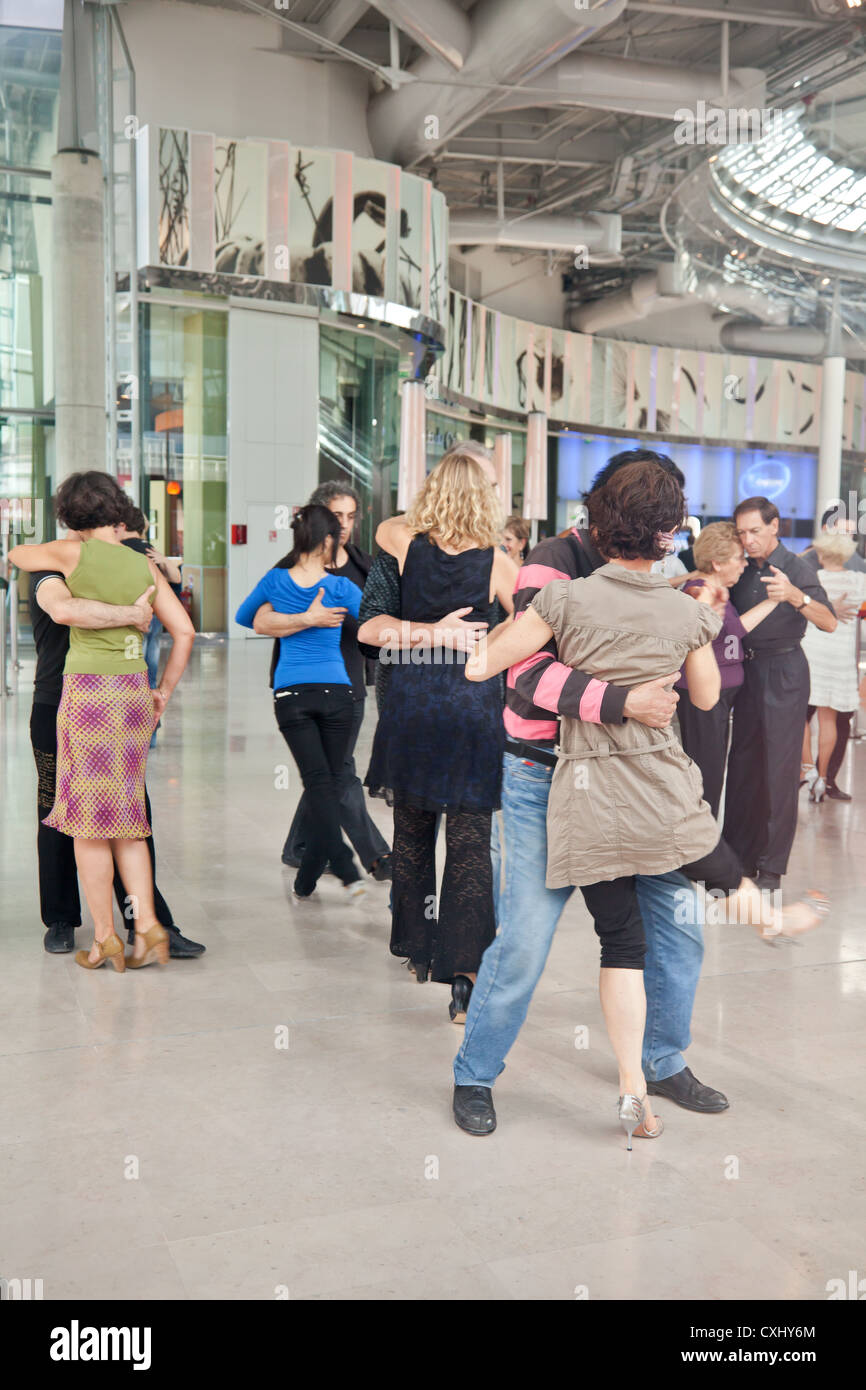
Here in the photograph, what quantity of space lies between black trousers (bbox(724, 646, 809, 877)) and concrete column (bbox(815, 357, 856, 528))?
48.2 ft

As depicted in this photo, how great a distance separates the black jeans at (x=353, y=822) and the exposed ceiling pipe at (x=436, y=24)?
10685mm

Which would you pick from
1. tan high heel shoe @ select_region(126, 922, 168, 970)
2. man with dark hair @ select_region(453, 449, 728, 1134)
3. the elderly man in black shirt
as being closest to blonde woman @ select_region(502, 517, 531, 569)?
the elderly man in black shirt

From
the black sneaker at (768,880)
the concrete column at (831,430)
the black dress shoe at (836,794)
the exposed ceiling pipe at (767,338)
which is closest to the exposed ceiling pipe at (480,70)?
the concrete column at (831,430)

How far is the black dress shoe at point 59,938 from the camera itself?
13.8 feet

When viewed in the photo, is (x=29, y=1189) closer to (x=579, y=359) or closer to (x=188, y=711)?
(x=188, y=711)

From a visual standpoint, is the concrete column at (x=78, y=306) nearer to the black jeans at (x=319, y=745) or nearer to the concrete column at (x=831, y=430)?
the black jeans at (x=319, y=745)

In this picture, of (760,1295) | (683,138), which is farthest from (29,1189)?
(683,138)

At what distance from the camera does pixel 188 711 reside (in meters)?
10.5

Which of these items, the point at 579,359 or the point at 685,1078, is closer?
the point at 685,1078

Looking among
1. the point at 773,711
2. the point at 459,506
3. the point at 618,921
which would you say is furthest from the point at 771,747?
the point at 618,921

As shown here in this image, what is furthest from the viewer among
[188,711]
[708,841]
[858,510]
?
[858,510]

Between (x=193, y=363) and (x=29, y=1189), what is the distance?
52.9 ft

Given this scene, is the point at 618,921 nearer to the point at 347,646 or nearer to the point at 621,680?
the point at 621,680

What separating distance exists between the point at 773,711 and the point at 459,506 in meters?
2.07
